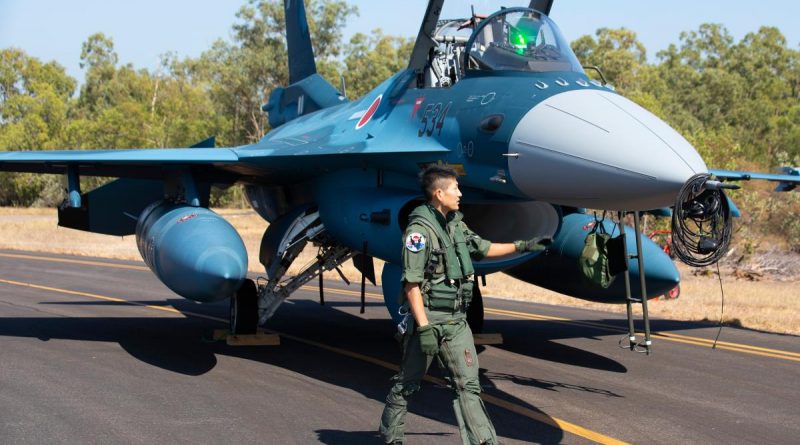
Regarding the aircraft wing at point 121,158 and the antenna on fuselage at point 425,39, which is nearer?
the antenna on fuselage at point 425,39

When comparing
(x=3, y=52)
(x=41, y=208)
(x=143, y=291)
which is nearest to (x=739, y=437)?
(x=143, y=291)

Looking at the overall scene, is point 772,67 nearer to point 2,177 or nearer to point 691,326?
point 2,177

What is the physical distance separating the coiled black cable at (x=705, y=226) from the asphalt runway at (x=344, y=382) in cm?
143

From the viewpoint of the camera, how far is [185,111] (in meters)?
92.7

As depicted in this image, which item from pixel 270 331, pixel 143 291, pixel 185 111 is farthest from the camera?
pixel 185 111

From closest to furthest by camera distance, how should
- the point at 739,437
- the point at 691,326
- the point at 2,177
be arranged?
the point at 739,437, the point at 691,326, the point at 2,177

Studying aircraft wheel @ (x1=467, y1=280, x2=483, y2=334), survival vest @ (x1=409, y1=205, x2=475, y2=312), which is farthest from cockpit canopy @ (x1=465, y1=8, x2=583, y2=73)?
aircraft wheel @ (x1=467, y1=280, x2=483, y2=334)

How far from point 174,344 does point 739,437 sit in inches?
278

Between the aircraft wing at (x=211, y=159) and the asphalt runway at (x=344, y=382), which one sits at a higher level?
the aircraft wing at (x=211, y=159)

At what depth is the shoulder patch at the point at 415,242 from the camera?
6336mm

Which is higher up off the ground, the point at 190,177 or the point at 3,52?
the point at 3,52

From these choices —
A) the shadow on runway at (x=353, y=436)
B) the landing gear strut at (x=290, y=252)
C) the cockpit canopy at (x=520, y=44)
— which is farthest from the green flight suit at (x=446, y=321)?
the landing gear strut at (x=290, y=252)

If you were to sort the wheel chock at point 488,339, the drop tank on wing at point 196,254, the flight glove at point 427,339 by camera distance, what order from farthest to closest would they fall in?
the wheel chock at point 488,339
the drop tank on wing at point 196,254
the flight glove at point 427,339

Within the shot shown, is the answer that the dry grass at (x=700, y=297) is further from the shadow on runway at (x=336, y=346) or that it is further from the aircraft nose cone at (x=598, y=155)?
the aircraft nose cone at (x=598, y=155)
